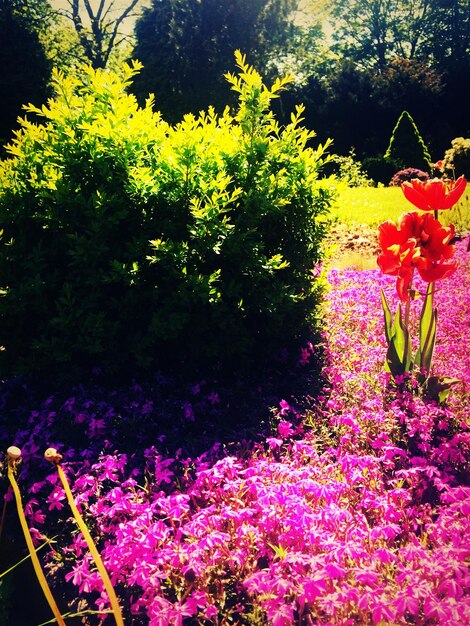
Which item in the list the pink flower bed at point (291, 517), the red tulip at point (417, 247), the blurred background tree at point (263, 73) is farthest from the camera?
the blurred background tree at point (263, 73)

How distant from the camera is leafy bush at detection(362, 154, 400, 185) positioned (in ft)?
61.1

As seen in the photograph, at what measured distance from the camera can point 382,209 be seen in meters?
11.5

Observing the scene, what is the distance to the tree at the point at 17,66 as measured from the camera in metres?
18.3

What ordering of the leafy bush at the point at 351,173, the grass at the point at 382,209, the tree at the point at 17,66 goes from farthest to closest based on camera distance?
the tree at the point at 17,66 < the leafy bush at the point at 351,173 < the grass at the point at 382,209

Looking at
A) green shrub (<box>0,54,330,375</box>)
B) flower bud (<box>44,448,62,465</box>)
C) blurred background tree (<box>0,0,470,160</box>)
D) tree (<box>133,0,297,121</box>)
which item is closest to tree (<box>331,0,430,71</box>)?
blurred background tree (<box>0,0,470,160</box>)

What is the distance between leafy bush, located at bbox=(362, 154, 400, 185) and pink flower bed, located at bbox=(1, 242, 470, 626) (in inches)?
662

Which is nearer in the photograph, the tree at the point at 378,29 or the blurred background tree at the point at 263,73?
the blurred background tree at the point at 263,73

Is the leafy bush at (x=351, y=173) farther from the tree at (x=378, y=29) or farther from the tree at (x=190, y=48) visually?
the tree at (x=378, y=29)

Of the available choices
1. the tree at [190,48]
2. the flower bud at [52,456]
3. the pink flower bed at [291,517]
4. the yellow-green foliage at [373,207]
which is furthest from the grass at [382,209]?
the tree at [190,48]

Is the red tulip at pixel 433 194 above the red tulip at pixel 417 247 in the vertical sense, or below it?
above

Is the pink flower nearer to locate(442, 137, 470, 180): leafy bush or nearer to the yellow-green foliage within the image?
the yellow-green foliage

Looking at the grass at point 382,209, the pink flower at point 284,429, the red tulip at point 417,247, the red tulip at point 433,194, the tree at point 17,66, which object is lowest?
the pink flower at point 284,429

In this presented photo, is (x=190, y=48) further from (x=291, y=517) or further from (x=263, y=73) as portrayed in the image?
(x=291, y=517)

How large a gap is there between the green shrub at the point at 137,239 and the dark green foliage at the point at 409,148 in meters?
18.0
